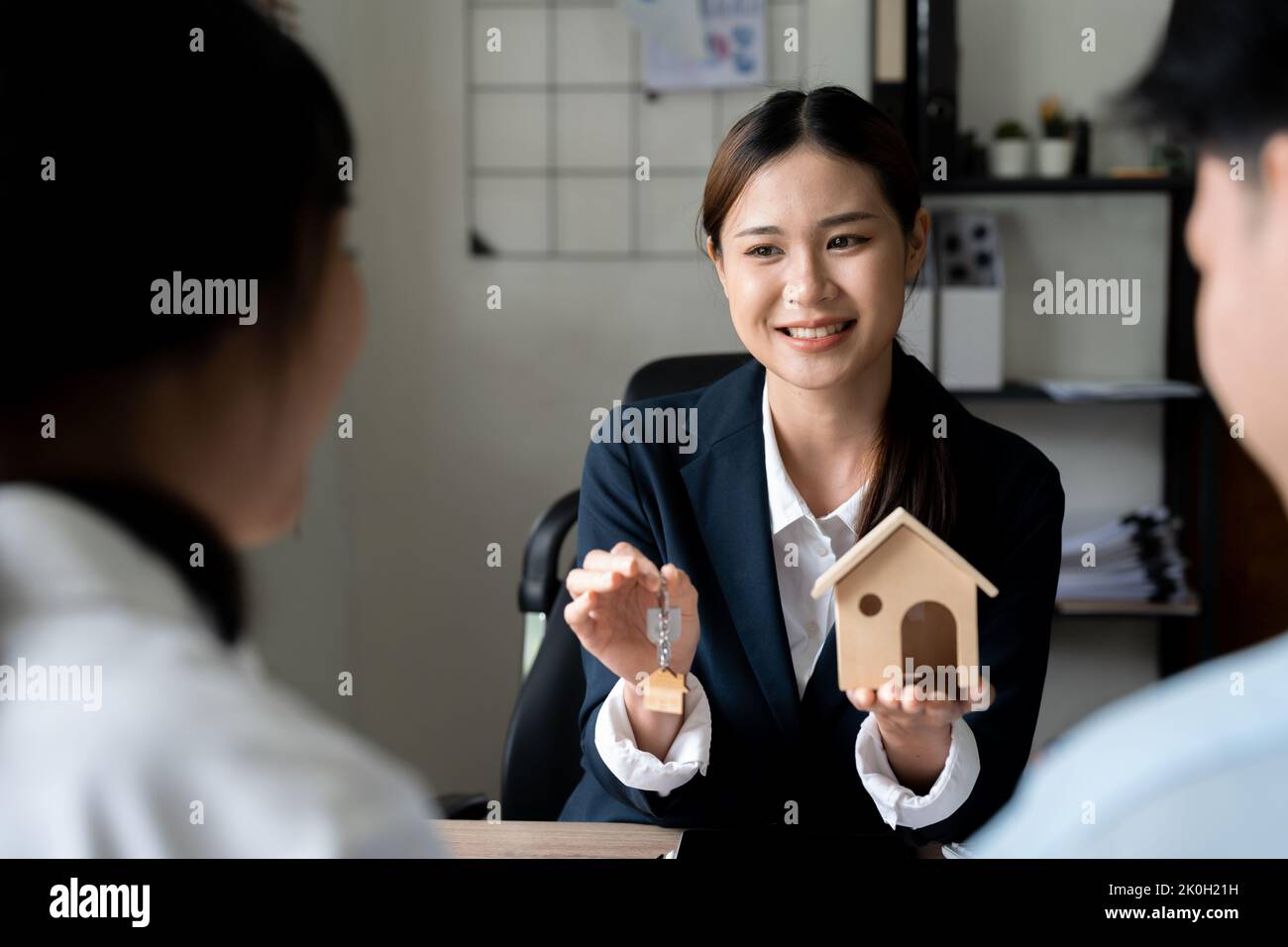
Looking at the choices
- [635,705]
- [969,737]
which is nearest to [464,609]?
[635,705]

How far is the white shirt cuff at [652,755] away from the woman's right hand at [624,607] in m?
0.05

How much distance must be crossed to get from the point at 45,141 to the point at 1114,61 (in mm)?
1556

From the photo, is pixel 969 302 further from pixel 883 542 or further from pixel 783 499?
pixel 883 542

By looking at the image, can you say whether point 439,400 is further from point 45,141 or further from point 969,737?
point 45,141

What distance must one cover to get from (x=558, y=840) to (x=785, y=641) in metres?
0.21

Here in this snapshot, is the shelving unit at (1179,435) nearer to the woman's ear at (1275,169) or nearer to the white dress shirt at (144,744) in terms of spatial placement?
the woman's ear at (1275,169)

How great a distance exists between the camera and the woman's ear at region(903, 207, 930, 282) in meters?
0.78

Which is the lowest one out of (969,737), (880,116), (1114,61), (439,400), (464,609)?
(464,609)

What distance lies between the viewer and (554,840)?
2.32ft

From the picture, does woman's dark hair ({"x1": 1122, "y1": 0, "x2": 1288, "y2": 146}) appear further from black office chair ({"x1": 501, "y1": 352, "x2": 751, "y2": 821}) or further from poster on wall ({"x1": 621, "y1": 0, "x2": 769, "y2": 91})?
poster on wall ({"x1": 621, "y1": 0, "x2": 769, "y2": 91})

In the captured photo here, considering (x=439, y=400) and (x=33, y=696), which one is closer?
(x=33, y=696)

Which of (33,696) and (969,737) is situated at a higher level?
(33,696)

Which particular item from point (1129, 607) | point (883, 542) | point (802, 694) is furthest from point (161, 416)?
point (1129, 607)

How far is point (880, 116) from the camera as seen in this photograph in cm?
78
